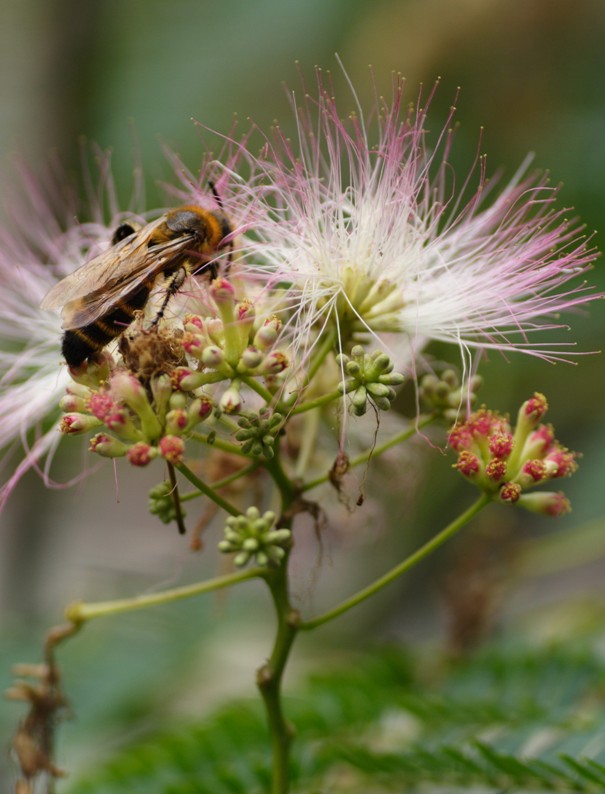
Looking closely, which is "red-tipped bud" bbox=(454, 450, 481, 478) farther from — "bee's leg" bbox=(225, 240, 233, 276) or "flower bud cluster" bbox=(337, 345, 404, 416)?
"bee's leg" bbox=(225, 240, 233, 276)

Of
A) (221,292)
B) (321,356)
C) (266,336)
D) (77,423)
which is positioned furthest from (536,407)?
(77,423)

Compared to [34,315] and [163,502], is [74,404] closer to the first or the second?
[163,502]

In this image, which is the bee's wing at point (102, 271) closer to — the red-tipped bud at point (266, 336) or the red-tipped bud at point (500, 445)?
the red-tipped bud at point (266, 336)

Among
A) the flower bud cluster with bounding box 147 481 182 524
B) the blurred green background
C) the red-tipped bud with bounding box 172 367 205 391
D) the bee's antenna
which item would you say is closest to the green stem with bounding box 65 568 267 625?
the flower bud cluster with bounding box 147 481 182 524

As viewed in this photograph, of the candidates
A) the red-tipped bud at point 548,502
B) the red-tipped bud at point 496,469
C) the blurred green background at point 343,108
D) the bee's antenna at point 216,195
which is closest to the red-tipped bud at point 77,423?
the bee's antenna at point 216,195

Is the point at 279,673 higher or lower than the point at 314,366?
lower

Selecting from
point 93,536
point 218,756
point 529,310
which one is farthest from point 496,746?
point 93,536
